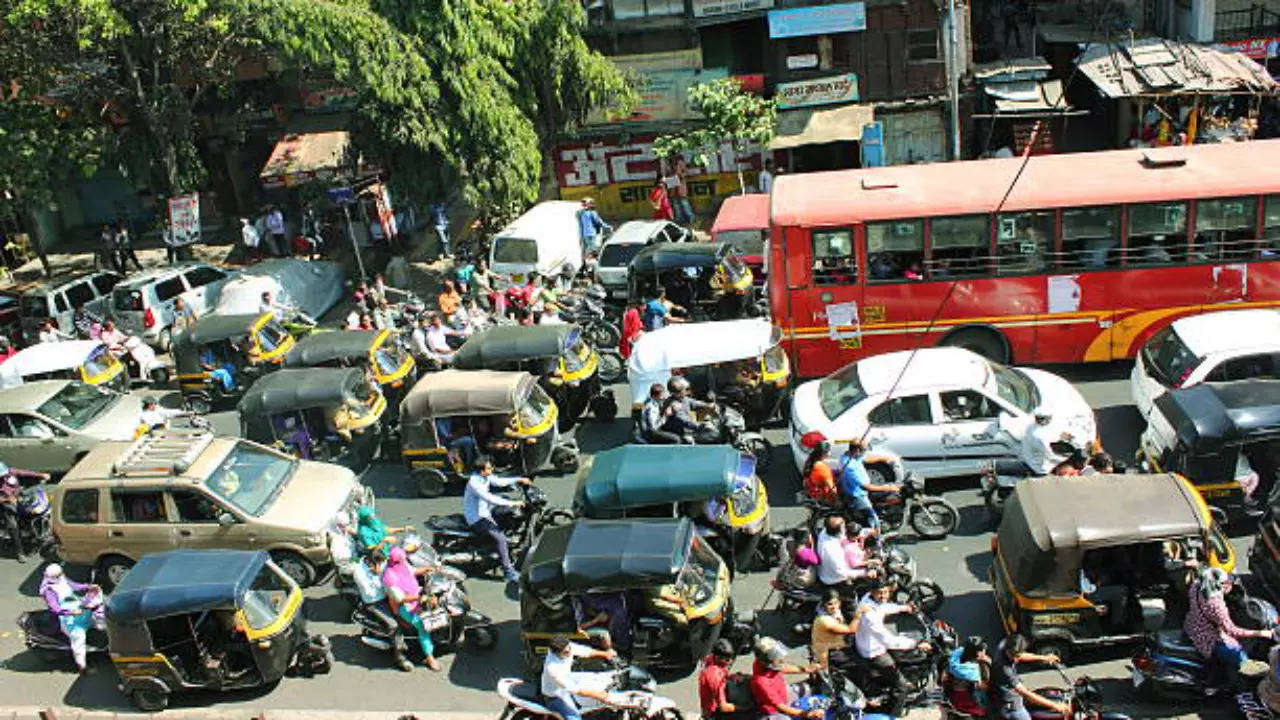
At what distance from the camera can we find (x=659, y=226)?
23.5 m

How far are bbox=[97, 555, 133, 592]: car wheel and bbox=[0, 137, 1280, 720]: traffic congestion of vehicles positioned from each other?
5 centimetres

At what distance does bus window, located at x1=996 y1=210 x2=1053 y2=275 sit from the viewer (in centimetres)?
1623

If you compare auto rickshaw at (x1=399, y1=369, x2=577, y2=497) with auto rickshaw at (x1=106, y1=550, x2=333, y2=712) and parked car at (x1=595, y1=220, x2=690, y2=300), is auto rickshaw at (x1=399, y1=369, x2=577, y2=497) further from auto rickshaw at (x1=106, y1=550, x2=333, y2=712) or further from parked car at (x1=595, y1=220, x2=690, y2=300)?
parked car at (x1=595, y1=220, x2=690, y2=300)

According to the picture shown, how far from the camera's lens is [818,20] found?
2642 cm

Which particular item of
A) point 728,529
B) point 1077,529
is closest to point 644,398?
point 728,529

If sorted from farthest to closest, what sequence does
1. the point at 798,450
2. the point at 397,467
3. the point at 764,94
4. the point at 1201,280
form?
the point at 764,94 → the point at 397,467 → the point at 1201,280 → the point at 798,450

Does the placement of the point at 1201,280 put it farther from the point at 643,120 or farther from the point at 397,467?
the point at 643,120

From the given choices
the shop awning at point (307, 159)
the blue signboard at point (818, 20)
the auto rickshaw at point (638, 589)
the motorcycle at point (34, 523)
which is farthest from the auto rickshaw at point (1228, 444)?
the shop awning at point (307, 159)

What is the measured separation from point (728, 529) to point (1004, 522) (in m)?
3.03

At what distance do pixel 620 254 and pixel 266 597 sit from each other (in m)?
12.1

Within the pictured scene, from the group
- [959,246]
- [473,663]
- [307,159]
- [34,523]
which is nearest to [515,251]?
[307,159]

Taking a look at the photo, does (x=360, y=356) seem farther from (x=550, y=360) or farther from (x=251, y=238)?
(x=251, y=238)

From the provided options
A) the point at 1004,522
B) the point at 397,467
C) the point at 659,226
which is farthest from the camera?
the point at 659,226

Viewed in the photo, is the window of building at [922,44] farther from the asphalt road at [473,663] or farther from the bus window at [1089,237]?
the asphalt road at [473,663]
